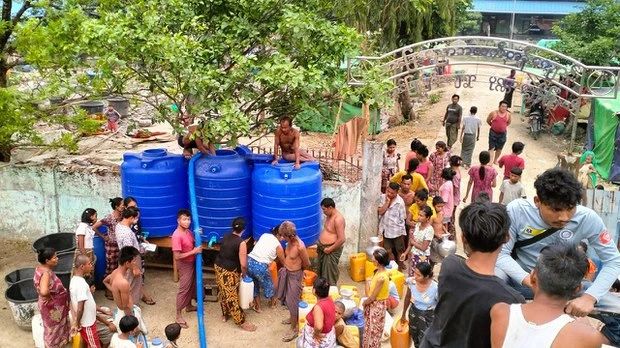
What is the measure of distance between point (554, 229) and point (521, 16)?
143 feet

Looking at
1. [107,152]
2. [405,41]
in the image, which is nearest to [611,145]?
[405,41]

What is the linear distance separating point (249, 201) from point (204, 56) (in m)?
1.95

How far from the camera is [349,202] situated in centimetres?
767

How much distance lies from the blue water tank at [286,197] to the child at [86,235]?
6.25ft

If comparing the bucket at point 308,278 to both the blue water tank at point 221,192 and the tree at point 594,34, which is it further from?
the tree at point 594,34


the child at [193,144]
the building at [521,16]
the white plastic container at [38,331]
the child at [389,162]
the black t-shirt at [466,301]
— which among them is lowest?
the white plastic container at [38,331]

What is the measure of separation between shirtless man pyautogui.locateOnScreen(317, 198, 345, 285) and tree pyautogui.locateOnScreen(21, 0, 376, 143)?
1.48 metres

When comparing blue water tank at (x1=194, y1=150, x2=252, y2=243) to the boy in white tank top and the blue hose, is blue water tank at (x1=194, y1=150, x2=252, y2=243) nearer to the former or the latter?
the blue hose

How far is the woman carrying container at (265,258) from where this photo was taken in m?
6.37

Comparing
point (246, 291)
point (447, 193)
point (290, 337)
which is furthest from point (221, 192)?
point (447, 193)

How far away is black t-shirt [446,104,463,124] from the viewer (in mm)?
12266

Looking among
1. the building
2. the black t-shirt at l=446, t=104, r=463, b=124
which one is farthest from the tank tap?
the building

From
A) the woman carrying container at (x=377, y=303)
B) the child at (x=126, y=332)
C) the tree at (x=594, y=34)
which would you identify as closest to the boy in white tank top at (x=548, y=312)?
the woman carrying container at (x=377, y=303)

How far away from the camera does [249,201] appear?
7180 mm
